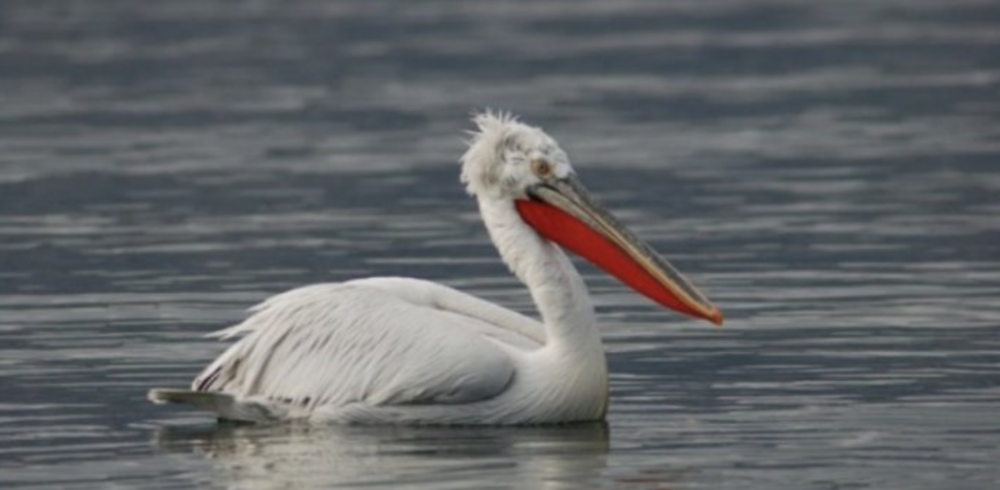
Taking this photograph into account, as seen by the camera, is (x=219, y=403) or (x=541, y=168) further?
(x=541, y=168)

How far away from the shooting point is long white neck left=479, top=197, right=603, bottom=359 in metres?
10.5

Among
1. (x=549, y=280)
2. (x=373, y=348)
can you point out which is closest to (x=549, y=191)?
(x=549, y=280)

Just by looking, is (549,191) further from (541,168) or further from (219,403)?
(219,403)

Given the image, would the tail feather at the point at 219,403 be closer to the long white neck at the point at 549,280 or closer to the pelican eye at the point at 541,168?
the long white neck at the point at 549,280

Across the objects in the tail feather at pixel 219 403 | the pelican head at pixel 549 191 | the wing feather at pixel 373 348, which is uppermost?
the pelican head at pixel 549 191

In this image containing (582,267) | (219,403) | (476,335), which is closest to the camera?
(476,335)

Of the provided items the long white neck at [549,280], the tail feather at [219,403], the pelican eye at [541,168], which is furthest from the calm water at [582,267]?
the pelican eye at [541,168]

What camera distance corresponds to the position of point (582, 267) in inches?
601

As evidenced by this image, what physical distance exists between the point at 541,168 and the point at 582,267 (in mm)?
4516

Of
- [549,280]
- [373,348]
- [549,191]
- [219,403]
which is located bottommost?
[219,403]

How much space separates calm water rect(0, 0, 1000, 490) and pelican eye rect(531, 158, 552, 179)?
863mm

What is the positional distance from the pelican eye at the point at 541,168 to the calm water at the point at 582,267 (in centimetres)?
86

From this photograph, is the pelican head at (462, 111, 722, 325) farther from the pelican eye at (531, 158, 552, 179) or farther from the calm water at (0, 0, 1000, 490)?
the calm water at (0, 0, 1000, 490)

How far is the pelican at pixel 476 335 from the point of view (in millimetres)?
10391
